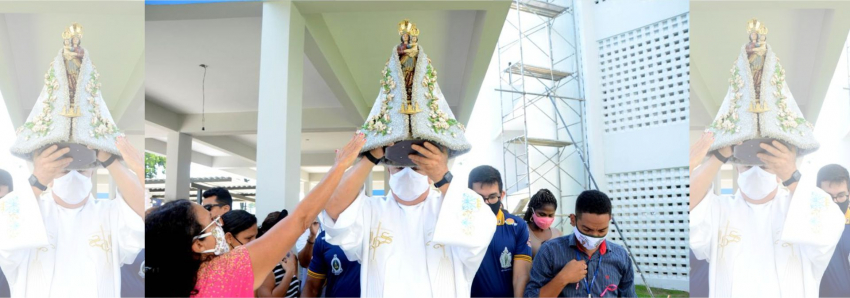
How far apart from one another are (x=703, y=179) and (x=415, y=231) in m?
1.29

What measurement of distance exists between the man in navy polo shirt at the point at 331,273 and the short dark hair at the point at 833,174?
2.11m

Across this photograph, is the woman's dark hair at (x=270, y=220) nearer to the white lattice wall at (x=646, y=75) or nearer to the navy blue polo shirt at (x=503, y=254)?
the navy blue polo shirt at (x=503, y=254)

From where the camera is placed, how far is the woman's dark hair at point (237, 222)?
2.73m

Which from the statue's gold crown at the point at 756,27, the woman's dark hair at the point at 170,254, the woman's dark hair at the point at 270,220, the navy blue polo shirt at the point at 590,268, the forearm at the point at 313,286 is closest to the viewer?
the woman's dark hair at the point at 170,254

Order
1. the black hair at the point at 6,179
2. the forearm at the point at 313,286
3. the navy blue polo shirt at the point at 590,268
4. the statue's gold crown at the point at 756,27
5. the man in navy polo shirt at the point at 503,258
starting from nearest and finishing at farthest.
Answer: the black hair at the point at 6,179 < the statue's gold crown at the point at 756,27 < the navy blue polo shirt at the point at 590,268 < the man in navy polo shirt at the point at 503,258 < the forearm at the point at 313,286

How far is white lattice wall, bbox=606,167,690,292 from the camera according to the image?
257cm

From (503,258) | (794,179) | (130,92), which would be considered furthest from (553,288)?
(130,92)

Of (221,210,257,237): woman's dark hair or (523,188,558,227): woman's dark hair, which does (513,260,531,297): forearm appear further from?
(221,210,257,237): woman's dark hair

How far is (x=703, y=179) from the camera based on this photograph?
8.00 ft

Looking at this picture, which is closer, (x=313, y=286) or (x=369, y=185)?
(x=369, y=185)

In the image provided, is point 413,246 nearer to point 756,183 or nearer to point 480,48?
point 480,48

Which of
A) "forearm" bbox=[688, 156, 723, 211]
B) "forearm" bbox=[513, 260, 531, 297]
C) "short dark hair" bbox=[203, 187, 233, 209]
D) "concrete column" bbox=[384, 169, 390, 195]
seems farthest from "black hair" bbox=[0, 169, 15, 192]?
"forearm" bbox=[688, 156, 723, 211]

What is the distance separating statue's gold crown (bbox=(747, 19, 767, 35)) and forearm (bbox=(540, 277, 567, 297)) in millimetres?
1346

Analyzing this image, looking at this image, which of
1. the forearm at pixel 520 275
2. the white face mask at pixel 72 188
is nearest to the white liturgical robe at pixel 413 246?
the forearm at pixel 520 275
